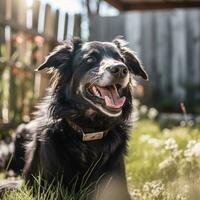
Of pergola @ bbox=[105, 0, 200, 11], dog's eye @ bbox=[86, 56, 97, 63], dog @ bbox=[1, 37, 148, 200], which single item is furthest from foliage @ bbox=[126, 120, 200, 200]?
pergola @ bbox=[105, 0, 200, 11]

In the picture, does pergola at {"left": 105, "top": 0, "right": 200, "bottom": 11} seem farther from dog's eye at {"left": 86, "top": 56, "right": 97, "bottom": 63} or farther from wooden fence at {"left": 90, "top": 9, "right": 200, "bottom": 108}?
dog's eye at {"left": 86, "top": 56, "right": 97, "bottom": 63}

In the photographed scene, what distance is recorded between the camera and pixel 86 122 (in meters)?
4.25

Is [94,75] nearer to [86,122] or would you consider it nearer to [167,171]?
Answer: [86,122]

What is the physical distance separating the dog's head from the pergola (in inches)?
184

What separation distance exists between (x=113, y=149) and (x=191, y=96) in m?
8.43

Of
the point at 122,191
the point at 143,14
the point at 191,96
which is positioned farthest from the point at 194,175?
the point at 143,14

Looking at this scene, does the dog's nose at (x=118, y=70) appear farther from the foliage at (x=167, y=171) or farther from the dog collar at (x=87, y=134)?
the foliage at (x=167, y=171)

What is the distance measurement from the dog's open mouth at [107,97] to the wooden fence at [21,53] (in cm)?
318

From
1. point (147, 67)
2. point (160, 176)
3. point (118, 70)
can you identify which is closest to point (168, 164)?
point (160, 176)

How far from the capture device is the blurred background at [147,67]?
498 centimetres

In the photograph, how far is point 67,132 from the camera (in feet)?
13.5

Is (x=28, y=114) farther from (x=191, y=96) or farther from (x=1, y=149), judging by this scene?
(x=191, y=96)

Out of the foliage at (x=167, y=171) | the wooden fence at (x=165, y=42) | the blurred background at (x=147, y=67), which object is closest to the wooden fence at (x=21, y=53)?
the blurred background at (x=147, y=67)

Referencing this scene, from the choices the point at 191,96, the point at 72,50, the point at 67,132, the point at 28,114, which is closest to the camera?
the point at 67,132
